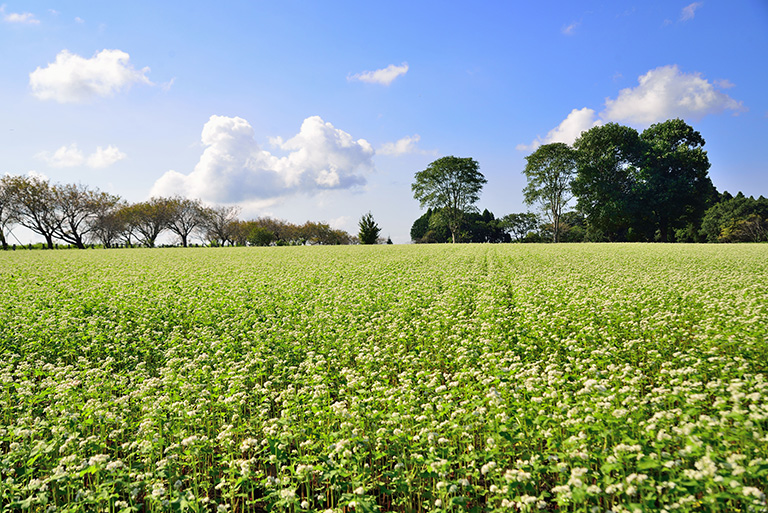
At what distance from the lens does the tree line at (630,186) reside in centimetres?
5422

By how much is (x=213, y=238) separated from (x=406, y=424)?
96871 mm

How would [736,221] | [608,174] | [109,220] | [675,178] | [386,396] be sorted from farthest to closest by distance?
[109,220] → [736,221] → [608,174] → [675,178] → [386,396]

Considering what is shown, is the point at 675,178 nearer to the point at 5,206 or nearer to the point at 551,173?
the point at 551,173

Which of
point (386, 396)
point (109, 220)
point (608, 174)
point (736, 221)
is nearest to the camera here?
point (386, 396)

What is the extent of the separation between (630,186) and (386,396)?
6364cm

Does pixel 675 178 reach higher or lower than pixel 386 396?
higher

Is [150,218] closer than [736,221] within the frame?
No

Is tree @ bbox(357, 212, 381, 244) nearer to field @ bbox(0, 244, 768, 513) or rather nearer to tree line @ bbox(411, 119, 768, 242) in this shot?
tree line @ bbox(411, 119, 768, 242)

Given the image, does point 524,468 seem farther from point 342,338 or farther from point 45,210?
point 45,210

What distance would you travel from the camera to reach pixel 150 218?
258 ft

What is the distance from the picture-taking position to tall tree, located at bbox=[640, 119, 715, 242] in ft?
175

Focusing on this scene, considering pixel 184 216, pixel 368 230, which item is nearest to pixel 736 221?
pixel 368 230

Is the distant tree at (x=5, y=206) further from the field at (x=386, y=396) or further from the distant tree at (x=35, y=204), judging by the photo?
the field at (x=386, y=396)

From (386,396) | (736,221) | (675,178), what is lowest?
(386,396)
